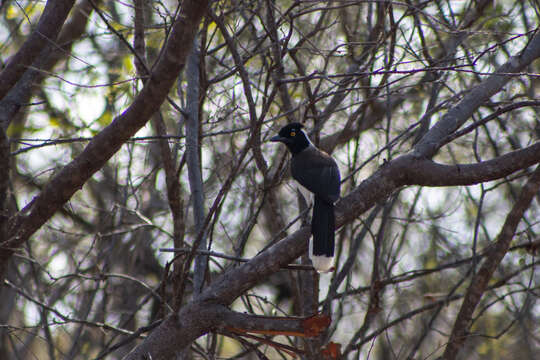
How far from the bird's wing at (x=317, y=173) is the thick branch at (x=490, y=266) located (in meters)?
1.25

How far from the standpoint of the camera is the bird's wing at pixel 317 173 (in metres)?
4.58

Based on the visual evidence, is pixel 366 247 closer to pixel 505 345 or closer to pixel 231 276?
pixel 505 345

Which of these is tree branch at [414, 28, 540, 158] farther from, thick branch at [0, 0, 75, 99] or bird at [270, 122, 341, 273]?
thick branch at [0, 0, 75, 99]

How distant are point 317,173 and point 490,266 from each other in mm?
1441

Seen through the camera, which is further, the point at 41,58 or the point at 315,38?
the point at 315,38

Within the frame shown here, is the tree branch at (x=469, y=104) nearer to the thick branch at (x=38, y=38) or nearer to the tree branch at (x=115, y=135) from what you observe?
the tree branch at (x=115, y=135)

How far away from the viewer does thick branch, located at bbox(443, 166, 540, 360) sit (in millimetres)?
4645

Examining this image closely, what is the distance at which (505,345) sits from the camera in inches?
349

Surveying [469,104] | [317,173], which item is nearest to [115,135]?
[317,173]

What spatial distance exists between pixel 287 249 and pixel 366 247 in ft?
18.7

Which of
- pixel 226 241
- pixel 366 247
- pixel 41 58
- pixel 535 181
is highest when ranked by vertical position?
pixel 366 247

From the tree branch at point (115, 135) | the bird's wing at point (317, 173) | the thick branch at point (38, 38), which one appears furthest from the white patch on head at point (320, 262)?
the thick branch at point (38, 38)

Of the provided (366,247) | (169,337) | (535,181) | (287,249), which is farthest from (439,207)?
(169,337)

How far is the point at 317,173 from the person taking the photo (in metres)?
4.98
